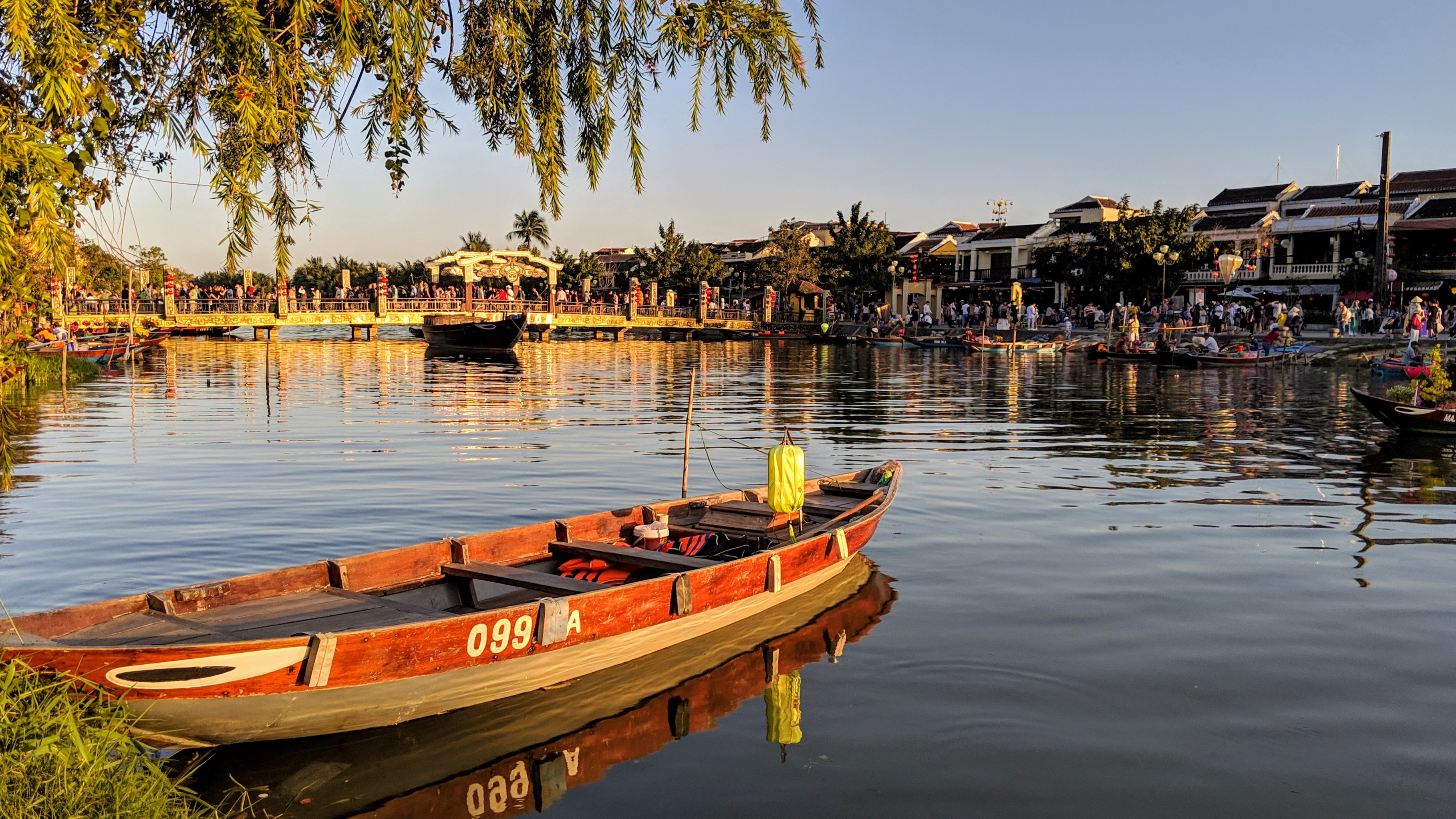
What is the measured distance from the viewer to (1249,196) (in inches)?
2015

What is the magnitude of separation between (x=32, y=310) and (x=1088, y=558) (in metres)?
8.79

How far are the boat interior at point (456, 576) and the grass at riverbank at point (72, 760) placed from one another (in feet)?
0.83

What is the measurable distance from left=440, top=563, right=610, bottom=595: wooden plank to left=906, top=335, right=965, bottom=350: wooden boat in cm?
4214

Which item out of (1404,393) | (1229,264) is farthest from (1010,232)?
(1404,393)

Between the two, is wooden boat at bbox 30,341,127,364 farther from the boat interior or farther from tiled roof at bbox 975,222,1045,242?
tiled roof at bbox 975,222,1045,242

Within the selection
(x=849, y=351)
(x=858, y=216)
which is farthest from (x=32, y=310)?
(x=858, y=216)

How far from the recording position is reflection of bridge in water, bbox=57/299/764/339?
149 ft

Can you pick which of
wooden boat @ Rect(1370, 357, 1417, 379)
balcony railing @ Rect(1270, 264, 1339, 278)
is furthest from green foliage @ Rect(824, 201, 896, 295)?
wooden boat @ Rect(1370, 357, 1417, 379)

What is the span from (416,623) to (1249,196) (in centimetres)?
5442

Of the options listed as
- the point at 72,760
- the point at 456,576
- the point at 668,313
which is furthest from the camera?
the point at 668,313

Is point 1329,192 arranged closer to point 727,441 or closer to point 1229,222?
point 1229,222

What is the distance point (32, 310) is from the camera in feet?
21.7

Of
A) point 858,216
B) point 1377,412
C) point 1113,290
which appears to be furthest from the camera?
point 858,216

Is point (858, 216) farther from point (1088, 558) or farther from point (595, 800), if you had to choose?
point (595, 800)
